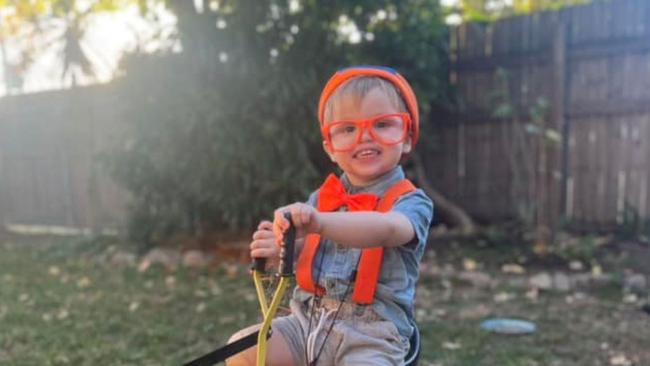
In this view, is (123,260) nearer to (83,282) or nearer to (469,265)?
(83,282)

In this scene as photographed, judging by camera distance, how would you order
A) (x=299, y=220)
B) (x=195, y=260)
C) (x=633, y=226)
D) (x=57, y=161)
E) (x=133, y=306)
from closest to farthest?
(x=299, y=220) → (x=133, y=306) → (x=633, y=226) → (x=195, y=260) → (x=57, y=161)

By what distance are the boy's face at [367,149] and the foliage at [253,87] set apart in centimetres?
419

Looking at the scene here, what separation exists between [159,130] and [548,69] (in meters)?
4.21

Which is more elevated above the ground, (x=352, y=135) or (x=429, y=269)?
(x=352, y=135)

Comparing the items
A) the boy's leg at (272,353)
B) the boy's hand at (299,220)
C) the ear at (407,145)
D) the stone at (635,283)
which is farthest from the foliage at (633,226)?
the boy's hand at (299,220)

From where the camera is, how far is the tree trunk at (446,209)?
6660 millimetres

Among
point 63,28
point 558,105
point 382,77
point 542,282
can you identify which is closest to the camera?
point 382,77

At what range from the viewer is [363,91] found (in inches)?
65.7

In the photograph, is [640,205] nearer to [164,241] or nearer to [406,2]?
[406,2]

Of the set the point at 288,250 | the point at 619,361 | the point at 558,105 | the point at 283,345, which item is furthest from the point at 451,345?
the point at 558,105

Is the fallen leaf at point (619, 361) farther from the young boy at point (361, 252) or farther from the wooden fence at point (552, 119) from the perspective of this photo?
the wooden fence at point (552, 119)

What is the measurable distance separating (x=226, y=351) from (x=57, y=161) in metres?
9.69

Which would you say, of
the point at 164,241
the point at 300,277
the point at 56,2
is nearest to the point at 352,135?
the point at 300,277

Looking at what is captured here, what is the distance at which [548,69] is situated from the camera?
6242 millimetres
